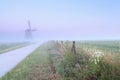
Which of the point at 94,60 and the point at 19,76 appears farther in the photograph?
the point at 19,76

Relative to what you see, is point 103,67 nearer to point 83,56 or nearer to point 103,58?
point 103,58

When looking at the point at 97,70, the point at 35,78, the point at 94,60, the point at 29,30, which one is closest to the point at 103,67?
the point at 97,70

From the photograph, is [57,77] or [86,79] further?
[57,77]

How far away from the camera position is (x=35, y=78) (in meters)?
12.0

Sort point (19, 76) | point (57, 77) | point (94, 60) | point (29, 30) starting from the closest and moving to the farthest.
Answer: point (94, 60) < point (57, 77) < point (19, 76) < point (29, 30)

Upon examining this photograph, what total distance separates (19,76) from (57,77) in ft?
7.10

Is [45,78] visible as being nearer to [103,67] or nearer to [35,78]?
[35,78]

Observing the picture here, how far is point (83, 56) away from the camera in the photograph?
559 inches

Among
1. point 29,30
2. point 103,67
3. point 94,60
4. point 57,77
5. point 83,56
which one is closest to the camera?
point 103,67

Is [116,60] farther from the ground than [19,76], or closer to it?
farther from the ground

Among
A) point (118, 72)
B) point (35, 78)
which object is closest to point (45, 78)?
point (35, 78)

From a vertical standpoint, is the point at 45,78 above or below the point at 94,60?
below

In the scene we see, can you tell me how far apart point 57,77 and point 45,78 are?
68 cm

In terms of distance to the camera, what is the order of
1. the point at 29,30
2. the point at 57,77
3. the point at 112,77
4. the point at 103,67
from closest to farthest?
the point at 112,77
the point at 103,67
the point at 57,77
the point at 29,30
